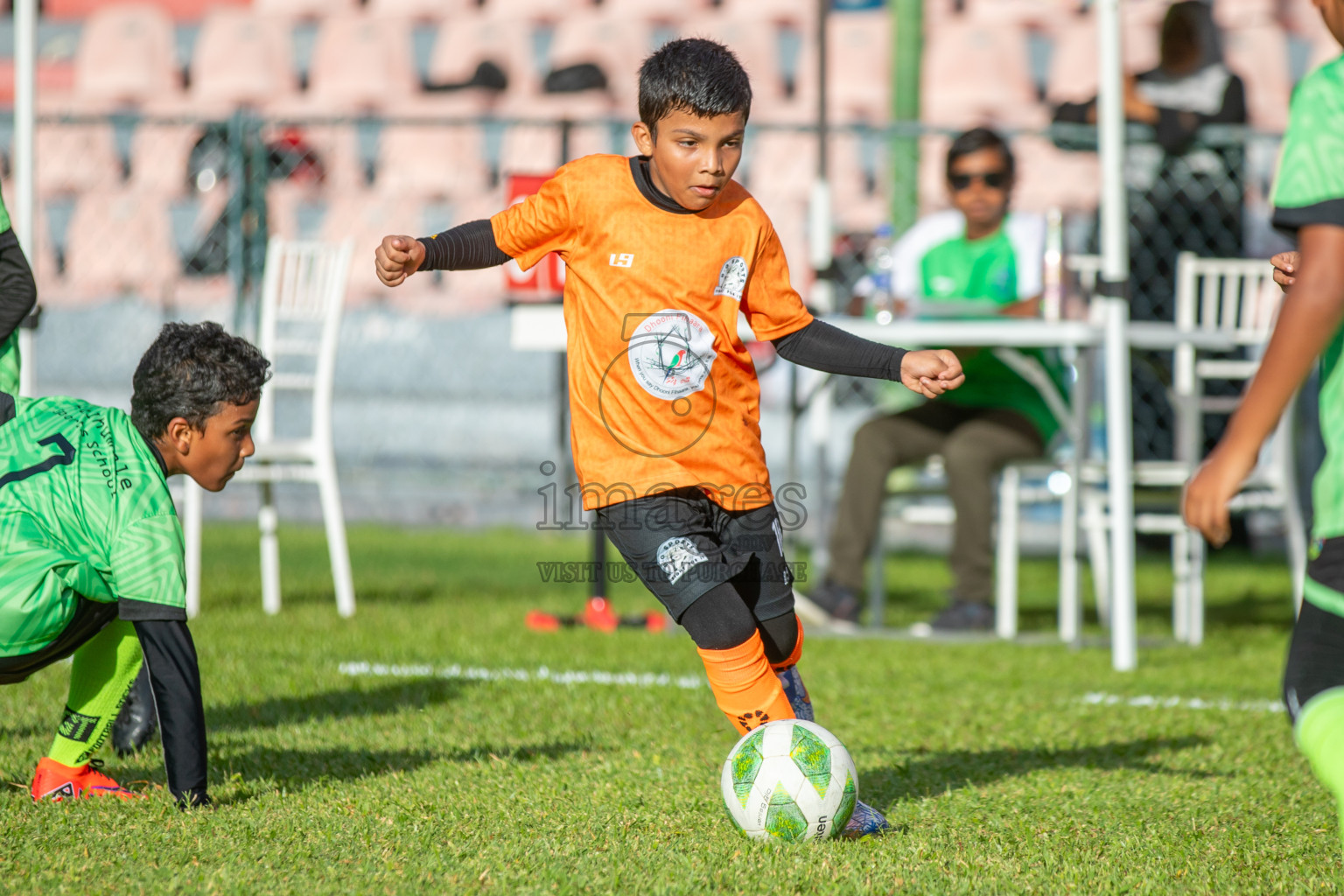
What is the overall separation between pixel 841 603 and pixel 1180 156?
10.4 ft

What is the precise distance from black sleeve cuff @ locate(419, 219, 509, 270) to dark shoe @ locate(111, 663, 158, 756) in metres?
1.28

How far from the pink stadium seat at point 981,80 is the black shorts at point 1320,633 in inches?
453

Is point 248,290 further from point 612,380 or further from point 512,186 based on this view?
point 612,380

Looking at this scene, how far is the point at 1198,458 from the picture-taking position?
5.47m


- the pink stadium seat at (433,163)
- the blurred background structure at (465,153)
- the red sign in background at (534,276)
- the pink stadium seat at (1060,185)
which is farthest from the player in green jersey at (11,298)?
the pink stadium seat at (433,163)

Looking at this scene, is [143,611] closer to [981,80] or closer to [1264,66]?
[981,80]

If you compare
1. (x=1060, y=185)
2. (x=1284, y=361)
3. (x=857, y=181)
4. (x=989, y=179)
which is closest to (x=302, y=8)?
(x=857, y=181)

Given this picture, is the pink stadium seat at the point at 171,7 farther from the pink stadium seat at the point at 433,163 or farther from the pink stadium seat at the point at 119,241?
the pink stadium seat at the point at 119,241

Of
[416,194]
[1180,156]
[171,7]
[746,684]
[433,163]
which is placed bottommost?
[746,684]

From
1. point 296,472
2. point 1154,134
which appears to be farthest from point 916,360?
point 1154,134

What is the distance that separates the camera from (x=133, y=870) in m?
2.35

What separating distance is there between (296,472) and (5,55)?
1149 centimetres

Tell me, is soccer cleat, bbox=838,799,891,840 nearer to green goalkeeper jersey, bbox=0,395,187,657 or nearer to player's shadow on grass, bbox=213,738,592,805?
player's shadow on grass, bbox=213,738,592,805

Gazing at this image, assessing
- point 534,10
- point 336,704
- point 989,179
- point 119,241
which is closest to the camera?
point 336,704
